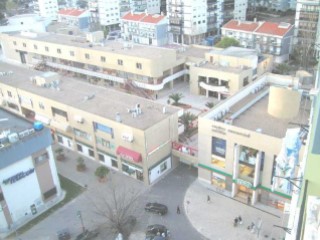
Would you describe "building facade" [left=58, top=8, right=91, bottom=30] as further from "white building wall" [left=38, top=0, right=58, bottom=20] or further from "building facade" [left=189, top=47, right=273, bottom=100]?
"building facade" [left=189, top=47, right=273, bottom=100]

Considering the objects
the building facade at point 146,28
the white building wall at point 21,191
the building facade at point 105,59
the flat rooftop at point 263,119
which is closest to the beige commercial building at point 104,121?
the flat rooftop at point 263,119

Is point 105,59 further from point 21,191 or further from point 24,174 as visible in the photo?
point 21,191

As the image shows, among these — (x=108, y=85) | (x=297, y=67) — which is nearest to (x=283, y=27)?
(x=297, y=67)

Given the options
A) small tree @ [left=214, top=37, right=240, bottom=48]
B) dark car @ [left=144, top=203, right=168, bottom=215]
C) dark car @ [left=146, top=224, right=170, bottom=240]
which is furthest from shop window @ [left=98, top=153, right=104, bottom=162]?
small tree @ [left=214, top=37, right=240, bottom=48]

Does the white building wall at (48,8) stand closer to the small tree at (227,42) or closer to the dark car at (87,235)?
the small tree at (227,42)

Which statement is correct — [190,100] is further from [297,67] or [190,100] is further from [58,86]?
[297,67]

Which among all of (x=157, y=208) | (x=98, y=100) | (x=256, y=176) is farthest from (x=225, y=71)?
(x=157, y=208)
